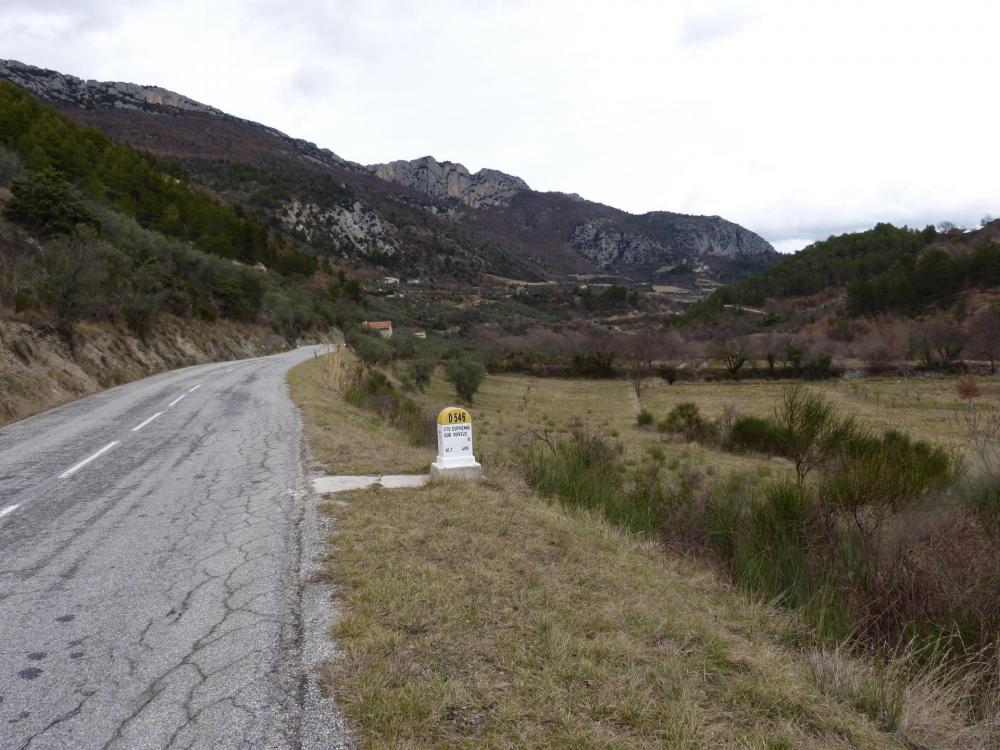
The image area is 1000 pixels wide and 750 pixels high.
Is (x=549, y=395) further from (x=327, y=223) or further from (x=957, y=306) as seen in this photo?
(x=327, y=223)

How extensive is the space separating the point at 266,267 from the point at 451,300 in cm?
5038

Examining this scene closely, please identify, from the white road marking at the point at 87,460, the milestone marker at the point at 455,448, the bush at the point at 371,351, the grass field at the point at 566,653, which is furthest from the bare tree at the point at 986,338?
the white road marking at the point at 87,460

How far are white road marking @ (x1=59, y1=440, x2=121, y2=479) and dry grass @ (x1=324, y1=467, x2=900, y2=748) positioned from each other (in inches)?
191

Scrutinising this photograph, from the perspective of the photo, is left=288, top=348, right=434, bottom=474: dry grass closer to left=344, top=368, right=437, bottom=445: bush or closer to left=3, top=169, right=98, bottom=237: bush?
left=344, top=368, right=437, bottom=445: bush

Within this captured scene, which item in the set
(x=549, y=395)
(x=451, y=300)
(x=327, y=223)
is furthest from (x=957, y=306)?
(x=327, y=223)

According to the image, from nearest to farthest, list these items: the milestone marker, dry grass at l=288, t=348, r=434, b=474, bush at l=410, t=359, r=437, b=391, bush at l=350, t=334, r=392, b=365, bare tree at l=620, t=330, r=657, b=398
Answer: the milestone marker → dry grass at l=288, t=348, r=434, b=474 → bush at l=350, t=334, r=392, b=365 → bush at l=410, t=359, r=437, b=391 → bare tree at l=620, t=330, r=657, b=398

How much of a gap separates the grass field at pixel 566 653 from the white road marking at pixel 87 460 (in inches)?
172

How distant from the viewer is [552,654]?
3473 millimetres

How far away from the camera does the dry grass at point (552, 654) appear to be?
286cm

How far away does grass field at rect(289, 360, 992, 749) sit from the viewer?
288 cm

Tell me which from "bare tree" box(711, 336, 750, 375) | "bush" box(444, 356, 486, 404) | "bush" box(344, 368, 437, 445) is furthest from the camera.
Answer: "bare tree" box(711, 336, 750, 375)

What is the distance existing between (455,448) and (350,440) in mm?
3107

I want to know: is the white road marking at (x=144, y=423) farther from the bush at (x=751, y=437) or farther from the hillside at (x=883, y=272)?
the hillside at (x=883, y=272)

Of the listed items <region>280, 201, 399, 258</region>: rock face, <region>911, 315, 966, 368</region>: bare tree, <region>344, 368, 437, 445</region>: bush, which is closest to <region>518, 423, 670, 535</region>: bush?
<region>344, 368, 437, 445</region>: bush
